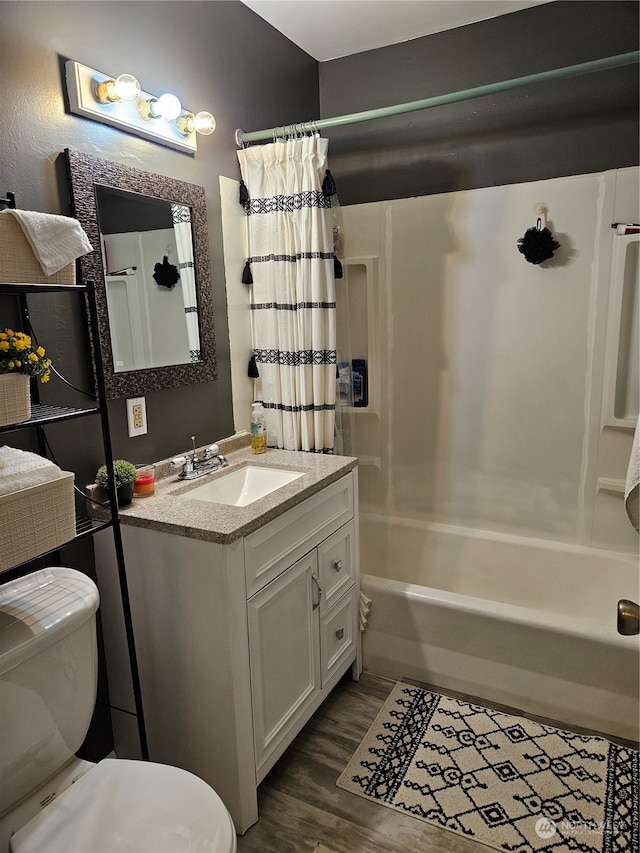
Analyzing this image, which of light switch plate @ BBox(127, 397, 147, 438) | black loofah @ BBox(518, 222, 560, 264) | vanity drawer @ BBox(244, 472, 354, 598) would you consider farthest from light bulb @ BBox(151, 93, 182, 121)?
black loofah @ BBox(518, 222, 560, 264)

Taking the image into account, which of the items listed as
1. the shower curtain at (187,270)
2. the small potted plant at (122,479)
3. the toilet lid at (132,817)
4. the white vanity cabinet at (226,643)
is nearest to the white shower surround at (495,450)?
the shower curtain at (187,270)

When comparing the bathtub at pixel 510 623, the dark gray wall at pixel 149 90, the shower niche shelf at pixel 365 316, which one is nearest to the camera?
the dark gray wall at pixel 149 90

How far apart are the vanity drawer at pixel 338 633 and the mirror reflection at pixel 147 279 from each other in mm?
1043

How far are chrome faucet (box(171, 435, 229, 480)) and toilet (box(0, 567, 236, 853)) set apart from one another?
2.01ft

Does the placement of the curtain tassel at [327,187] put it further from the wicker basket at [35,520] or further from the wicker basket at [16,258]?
the wicker basket at [35,520]

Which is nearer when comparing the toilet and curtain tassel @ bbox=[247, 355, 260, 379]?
the toilet

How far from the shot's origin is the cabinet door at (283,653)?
1.56 m

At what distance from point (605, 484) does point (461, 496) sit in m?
0.65

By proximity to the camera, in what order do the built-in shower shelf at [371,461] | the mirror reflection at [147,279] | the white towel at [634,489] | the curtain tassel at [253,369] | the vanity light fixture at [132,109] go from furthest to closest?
1. the built-in shower shelf at [371,461]
2. the curtain tassel at [253,369]
3. the mirror reflection at [147,279]
4. the vanity light fixture at [132,109]
5. the white towel at [634,489]

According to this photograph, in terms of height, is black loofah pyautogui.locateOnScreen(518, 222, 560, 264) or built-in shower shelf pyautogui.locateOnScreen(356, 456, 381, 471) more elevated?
black loofah pyautogui.locateOnScreen(518, 222, 560, 264)

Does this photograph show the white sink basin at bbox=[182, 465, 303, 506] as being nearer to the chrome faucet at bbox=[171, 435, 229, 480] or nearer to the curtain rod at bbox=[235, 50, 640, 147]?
the chrome faucet at bbox=[171, 435, 229, 480]

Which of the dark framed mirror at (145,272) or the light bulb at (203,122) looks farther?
the light bulb at (203,122)

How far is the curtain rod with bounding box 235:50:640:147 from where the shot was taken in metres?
1.71

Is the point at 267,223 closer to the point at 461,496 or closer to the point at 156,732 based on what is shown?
the point at 461,496
